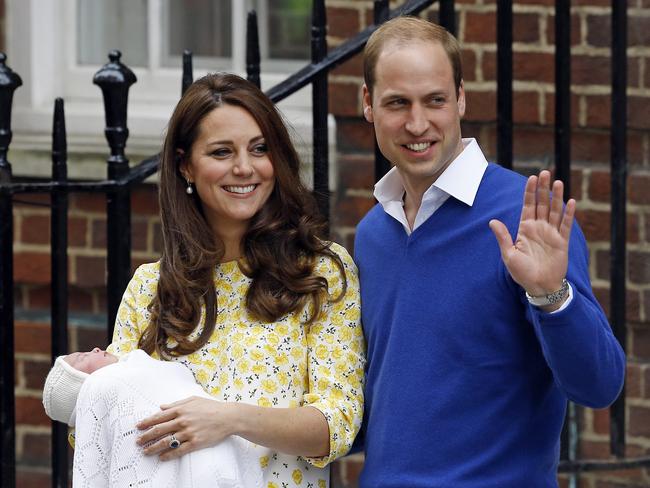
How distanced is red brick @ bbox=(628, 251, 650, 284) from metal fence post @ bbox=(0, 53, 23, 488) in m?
1.90

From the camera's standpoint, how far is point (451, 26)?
11.6 feet

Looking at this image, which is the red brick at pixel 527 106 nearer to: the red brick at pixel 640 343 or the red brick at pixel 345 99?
the red brick at pixel 345 99

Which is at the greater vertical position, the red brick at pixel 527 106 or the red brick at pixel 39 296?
the red brick at pixel 527 106

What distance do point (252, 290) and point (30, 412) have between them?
2.42 m

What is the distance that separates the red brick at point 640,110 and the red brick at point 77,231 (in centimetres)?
201

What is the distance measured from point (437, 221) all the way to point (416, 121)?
0.69 ft

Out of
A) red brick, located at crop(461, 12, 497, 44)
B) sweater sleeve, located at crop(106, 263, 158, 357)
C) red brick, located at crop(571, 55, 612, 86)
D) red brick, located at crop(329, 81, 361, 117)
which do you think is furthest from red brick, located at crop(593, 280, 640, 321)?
sweater sleeve, located at crop(106, 263, 158, 357)

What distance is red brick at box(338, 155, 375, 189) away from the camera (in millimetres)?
4578

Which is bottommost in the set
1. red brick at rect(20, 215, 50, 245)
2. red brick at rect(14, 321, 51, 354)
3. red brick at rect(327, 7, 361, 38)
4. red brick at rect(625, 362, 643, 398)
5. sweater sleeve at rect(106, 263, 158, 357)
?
red brick at rect(625, 362, 643, 398)

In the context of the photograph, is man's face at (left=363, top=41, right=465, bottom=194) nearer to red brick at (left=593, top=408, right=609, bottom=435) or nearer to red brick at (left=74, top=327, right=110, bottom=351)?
red brick at (left=593, top=408, right=609, bottom=435)

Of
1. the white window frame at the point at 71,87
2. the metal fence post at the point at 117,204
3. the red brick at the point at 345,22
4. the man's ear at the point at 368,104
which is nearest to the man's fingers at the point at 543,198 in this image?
the man's ear at the point at 368,104

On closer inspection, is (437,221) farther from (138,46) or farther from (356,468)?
(138,46)

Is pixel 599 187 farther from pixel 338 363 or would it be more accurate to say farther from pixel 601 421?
pixel 338 363

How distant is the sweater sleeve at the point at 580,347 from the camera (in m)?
2.44
